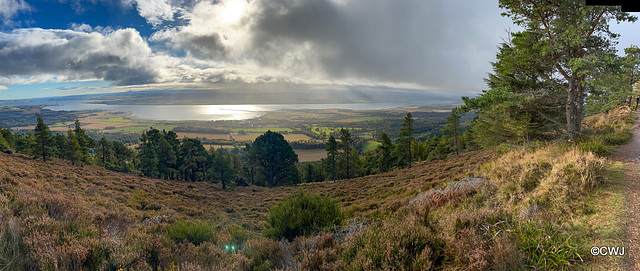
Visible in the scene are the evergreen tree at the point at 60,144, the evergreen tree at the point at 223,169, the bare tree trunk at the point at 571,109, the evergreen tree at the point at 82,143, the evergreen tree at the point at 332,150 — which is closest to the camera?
the bare tree trunk at the point at 571,109

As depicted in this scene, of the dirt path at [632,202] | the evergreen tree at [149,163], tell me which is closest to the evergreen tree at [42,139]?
the evergreen tree at [149,163]

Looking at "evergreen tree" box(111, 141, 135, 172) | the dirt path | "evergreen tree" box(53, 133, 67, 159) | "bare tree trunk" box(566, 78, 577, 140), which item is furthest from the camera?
"evergreen tree" box(111, 141, 135, 172)

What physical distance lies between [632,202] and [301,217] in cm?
691

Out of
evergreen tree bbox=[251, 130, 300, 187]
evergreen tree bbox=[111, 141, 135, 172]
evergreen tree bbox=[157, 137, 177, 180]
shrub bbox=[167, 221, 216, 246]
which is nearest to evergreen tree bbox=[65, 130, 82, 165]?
evergreen tree bbox=[111, 141, 135, 172]

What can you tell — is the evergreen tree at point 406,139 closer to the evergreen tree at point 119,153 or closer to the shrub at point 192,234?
the shrub at point 192,234

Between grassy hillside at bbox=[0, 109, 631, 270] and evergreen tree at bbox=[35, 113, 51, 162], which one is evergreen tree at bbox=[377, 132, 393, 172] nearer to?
grassy hillside at bbox=[0, 109, 631, 270]

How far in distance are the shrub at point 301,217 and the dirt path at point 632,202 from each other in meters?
5.60

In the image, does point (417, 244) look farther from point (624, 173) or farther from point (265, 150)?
point (265, 150)

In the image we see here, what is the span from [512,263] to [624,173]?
17.4 feet

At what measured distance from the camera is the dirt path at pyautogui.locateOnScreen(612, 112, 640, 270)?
3375 mm

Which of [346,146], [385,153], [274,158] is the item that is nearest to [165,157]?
[274,158]

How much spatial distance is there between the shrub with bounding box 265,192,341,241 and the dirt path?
220 inches

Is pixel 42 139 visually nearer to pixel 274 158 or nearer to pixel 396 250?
pixel 274 158

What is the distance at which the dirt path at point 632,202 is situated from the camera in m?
3.38
